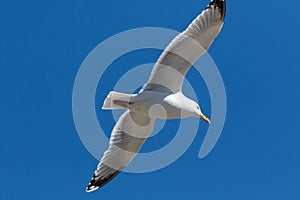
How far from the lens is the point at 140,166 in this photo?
53.0 ft

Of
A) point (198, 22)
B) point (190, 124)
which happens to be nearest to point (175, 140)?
point (190, 124)

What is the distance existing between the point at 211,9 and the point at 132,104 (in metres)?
2.07

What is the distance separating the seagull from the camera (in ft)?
49.1

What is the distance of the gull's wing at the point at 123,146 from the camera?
52.3 ft

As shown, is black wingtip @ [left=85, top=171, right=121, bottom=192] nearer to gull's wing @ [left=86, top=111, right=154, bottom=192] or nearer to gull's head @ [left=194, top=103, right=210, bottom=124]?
gull's wing @ [left=86, top=111, right=154, bottom=192]

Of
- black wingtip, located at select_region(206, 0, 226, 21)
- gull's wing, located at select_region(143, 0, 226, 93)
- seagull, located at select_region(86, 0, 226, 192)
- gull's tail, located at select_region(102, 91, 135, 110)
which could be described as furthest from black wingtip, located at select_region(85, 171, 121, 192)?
black wingtip, located at select_region(206, 0, 226, 21)

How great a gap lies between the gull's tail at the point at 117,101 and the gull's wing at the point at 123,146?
1.51 ft

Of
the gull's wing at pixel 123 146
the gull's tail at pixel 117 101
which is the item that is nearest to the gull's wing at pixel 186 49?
the gull's tail at pixel 117 101

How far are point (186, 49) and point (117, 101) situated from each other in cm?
148

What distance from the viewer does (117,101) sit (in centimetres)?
1541

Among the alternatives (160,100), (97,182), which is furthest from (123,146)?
(160,100)

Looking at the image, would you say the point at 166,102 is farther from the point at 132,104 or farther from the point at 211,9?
the point at 211,9

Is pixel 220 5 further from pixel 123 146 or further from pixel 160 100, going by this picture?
pixel 123 146

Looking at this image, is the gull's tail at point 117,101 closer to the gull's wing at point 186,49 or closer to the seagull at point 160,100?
the seagull at point 160,100
